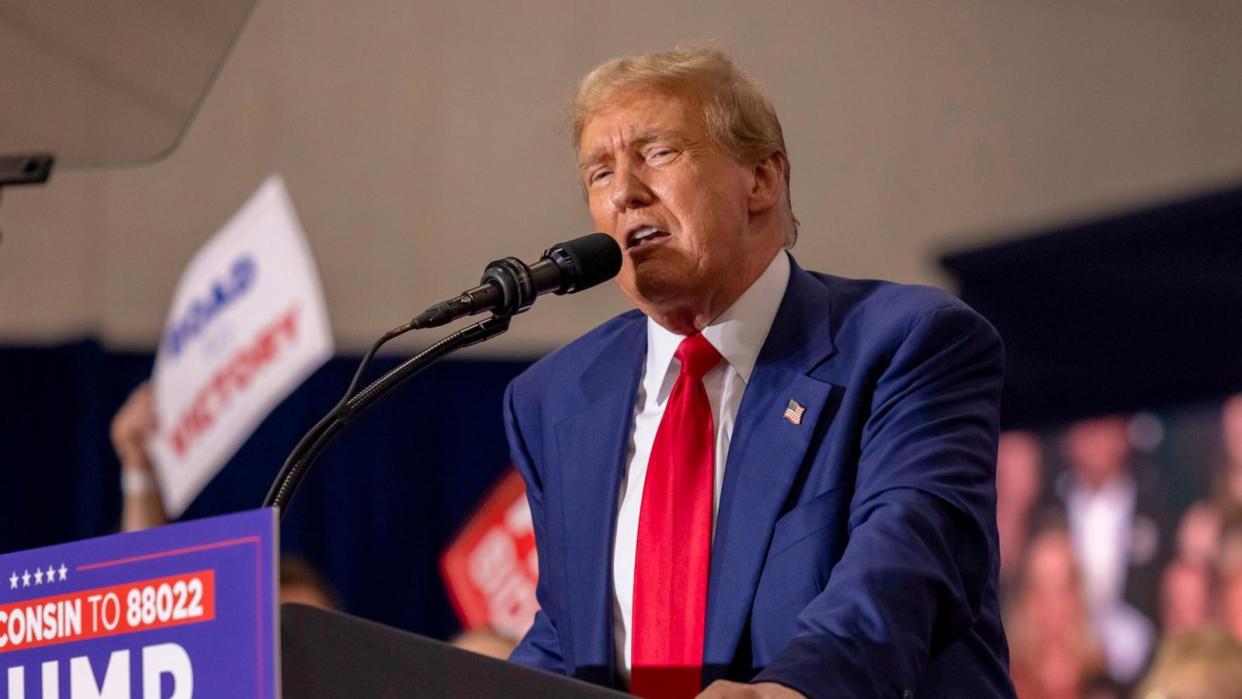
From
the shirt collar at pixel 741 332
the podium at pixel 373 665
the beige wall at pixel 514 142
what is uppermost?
the beige wall at pixel 514 142

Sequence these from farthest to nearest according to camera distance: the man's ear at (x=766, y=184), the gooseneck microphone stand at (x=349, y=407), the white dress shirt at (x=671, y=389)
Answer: the man's ear at (x=766, y=184) < the white dress shirt at (x=671, y=389) < the gooseneck microphone stand at (x=349, y=407)

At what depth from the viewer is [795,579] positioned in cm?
177

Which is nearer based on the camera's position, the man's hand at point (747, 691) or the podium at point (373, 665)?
the podium at point (373, 665)

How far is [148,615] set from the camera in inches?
50.8

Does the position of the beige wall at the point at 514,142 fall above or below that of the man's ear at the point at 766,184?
above

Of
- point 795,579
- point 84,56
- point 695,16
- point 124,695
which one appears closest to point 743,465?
point 795,579

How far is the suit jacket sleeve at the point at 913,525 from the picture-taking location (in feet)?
5.11

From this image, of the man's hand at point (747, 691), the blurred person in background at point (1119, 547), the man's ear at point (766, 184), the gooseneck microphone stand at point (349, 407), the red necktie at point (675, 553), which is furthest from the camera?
the blurred person in background at point (1119, 547)

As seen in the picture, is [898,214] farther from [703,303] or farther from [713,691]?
[713,691]

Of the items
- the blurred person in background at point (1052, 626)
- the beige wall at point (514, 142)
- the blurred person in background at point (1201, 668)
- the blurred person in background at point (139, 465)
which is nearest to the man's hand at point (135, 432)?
the blurred person in background at point (139, 465)

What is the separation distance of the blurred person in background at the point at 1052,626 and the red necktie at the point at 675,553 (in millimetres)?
3105

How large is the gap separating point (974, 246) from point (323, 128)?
7.89 feet

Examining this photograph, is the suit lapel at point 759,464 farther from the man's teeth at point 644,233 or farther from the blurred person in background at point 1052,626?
the blurred person in background at point 1052,626

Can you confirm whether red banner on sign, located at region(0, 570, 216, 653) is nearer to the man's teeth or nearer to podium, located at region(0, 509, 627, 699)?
podium, located at region(0, 509, 627, 699)
